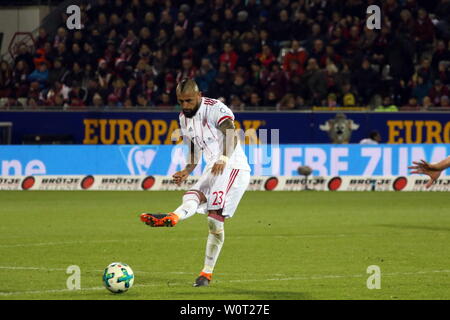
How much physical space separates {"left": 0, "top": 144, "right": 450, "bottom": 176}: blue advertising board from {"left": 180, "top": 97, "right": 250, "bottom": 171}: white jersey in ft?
45.0

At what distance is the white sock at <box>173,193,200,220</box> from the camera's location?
985 cm

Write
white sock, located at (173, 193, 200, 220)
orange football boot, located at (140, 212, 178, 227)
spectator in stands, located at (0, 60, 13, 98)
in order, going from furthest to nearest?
spectator in stands, located at (0, 60, 13, 98)
white sock, located at (173, 193, 200, 220)
orange football boot, located at (140, 212, 178, 227)

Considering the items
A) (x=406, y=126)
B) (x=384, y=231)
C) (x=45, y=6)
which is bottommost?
(x=384, y=231)

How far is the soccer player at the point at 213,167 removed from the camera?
34.1ft

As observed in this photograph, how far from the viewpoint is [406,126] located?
2642 centimetres

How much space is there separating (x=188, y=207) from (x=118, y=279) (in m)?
1.04

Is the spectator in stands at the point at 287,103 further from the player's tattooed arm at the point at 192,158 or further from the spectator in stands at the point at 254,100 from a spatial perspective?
the player's tattooed arm at the point at 192,158

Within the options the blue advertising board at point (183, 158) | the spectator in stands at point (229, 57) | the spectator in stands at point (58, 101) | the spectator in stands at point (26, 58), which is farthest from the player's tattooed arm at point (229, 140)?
the spectator in stands at point (26, 58)

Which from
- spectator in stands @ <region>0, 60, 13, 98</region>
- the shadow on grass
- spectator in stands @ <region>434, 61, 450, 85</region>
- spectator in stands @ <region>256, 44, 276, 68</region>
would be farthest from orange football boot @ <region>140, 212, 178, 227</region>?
spectator in stands @ <region>0, 60, 13, 98</region>

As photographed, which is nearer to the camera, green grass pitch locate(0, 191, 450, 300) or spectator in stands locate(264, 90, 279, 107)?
green grass pitch locate(0, 191, 450, 300)

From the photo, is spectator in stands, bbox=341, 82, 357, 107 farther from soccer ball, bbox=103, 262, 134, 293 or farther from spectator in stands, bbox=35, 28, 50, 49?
soccer ball, bbox=103, 262, 134, 293
